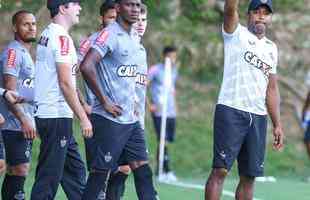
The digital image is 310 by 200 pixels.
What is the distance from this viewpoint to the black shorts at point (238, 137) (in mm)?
10273

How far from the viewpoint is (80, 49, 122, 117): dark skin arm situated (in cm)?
941

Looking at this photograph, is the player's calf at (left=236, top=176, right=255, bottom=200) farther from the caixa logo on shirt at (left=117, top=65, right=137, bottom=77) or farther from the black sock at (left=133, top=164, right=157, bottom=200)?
the caixa logo on shirt at (left=117, top=65, right=137, bottom=77)

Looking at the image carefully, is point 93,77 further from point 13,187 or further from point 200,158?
point 200,158

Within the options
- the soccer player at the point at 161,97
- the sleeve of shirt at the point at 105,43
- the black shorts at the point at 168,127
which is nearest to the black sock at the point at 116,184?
the sleeve of shirt at the point at 105,43

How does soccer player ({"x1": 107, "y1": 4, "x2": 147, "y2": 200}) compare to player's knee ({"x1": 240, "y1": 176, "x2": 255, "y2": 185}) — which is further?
player's knee ({"x1": 240, "y1": 176, "x2": 255, "y2": 185})

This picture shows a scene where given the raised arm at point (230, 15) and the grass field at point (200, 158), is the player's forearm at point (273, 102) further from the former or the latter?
→ the grass field at point (200, 158)

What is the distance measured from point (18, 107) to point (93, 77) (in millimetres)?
1228

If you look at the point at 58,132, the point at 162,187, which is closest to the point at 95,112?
the point at 58,132

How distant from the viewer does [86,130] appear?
9.26 metres

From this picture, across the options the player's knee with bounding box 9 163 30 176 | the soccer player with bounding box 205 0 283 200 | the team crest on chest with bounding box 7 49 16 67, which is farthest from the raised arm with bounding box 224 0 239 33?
the player's knee with bounding box 9 163 30 176

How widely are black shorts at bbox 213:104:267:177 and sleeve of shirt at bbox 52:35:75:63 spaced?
167cm

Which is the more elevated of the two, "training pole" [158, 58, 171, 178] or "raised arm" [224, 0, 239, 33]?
"raised arm" [224, 0, 239, 33]

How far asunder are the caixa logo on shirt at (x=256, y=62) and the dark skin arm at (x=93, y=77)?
5.02 feet

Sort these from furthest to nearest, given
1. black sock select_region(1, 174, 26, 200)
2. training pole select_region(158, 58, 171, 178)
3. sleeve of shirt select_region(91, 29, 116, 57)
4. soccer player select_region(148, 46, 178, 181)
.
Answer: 1. soccer player select_region(148, 46, 178, 181)
2. training pole select_region(158, 58, 171, 178)
3. black sock select_region(1, 174, 26, 200)
4. sleeve of shirt select_region(91, 29, 116, 57)
